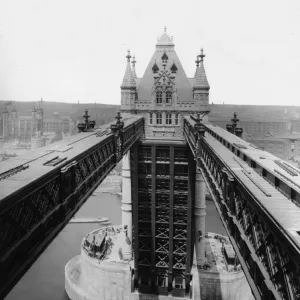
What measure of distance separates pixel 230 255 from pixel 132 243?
10.4m

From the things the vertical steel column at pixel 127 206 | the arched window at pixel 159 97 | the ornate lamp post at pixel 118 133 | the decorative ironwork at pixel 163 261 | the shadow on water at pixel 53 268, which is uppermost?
the arched window at pixel 159 97

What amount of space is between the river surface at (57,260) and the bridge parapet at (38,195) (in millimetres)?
29183

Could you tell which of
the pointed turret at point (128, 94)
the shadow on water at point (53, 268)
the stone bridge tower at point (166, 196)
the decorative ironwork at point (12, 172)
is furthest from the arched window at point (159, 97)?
the decorative ironwork at point (12, 172)

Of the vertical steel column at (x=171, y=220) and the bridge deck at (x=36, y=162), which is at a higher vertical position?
the bridge deck at (x=36, y=162)

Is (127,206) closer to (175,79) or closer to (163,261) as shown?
(163,261)

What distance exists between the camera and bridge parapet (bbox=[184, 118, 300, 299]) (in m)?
7.79

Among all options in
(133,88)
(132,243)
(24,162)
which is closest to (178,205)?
(132,243)

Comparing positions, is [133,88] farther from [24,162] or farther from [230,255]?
[24,162]

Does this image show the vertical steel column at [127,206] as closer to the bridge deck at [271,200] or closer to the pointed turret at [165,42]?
the pointed turret at [165,42]

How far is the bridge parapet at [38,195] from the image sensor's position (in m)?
9.65

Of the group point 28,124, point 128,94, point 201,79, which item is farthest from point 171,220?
point 28,124

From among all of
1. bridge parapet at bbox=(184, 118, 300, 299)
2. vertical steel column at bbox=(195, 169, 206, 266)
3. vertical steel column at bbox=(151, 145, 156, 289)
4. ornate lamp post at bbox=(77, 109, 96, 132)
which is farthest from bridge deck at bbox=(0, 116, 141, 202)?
vertical steel column at bbox=(195, 169, 206, 266)

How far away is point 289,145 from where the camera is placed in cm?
8156

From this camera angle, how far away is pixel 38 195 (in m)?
11.9
